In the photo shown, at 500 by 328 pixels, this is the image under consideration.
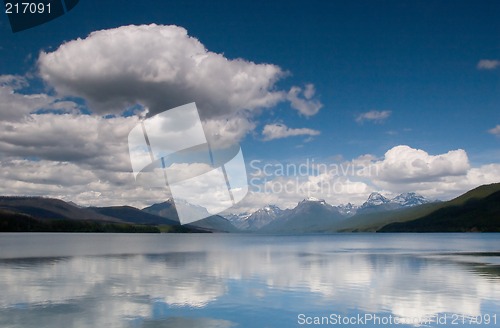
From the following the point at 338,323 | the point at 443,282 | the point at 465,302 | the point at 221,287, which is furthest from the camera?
the point at 443,282

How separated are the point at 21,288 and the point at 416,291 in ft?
125

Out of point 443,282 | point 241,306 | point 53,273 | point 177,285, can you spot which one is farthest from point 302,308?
point 53,273

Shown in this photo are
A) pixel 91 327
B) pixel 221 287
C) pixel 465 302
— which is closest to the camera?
pixel 91 327

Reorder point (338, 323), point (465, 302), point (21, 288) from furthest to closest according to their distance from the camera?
point (21, 288)
point (465, 302)
point (338, 323)

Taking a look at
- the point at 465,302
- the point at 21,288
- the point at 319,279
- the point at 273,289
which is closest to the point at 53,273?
the point at 21,288

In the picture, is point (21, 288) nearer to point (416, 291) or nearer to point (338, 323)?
point (338, 323)

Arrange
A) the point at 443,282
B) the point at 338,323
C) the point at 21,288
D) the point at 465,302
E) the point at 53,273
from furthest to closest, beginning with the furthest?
the point at 53,273 < the point at 443,282 < the point at 21,288 < the point at 465,302 < the point at 338,323

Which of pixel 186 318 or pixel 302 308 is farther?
pixel 302 308

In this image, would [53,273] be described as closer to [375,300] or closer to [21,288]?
[21,288]

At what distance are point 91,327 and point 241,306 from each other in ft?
38.4

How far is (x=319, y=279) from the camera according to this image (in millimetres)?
49750

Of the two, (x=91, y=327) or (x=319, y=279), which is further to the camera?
(x=319, y=279)

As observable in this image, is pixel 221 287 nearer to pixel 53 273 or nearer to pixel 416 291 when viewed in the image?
pixel 416 291

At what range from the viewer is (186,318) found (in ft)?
92.9
